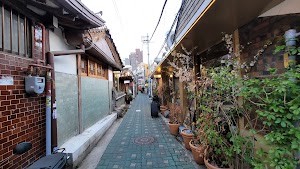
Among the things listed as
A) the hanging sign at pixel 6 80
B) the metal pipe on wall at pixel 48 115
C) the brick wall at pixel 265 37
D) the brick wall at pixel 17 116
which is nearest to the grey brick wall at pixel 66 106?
the metal pipe on wall at pixel 48 115

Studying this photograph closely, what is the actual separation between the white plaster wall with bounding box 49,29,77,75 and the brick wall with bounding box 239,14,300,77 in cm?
392

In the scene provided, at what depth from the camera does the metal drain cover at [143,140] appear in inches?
223

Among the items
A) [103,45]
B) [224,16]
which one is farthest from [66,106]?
[103,45]

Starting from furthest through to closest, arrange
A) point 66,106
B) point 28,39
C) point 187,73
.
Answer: point 66,106 → point 187,73 → point 28,39

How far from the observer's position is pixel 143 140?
19.3 feet

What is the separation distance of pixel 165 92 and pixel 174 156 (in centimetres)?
641

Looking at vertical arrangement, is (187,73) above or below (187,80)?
above

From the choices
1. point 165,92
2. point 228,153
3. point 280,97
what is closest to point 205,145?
point 228,153

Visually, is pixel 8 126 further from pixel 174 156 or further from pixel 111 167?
pixel 174 156

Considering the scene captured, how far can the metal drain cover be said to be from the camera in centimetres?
567

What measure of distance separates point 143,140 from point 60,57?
12.0 feet

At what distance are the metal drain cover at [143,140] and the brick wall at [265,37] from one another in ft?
12.7

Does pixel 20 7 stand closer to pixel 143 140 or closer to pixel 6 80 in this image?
pixel 6 80

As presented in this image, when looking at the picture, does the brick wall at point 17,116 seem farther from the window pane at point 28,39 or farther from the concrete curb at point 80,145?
the concrete curb at point 80,145
